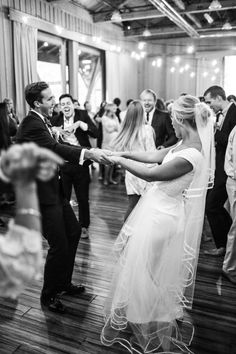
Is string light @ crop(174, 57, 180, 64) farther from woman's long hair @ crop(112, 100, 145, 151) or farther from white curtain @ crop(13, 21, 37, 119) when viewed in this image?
woman's long hair @ crop(112, 100, 145, 151)

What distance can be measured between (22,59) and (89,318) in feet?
16.6

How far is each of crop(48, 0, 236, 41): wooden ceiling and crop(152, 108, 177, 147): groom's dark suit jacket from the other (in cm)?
288

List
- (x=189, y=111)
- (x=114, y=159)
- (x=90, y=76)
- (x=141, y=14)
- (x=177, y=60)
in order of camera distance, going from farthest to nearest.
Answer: (x=177, y=60) < (x=90, y=76) < (x=141, y=14) < (x=114, y=159) < (x=189, y=111)

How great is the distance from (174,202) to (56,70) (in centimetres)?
625

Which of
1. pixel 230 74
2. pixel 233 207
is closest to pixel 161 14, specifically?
pixel 230 74

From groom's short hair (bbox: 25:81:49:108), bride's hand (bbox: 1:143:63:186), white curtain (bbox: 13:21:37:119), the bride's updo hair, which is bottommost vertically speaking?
bride's hand (bbox: 1:143:63:186)

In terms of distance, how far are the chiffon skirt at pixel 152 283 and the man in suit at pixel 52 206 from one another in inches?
18.3

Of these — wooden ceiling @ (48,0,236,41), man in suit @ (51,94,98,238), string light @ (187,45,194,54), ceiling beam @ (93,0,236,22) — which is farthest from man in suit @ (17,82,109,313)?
string light @ (187,45,194,54)

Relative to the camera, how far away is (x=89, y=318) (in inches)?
95.7

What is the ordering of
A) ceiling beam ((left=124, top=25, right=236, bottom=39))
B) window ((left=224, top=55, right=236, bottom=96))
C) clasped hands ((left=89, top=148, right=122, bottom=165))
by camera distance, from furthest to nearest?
window ((left=224, top=55, right=236, bottom=96)) → ceiling beam ((left=124, top=25, right=236, bottom=39)) → clasped hands ((left=89, top=148, right=122, bottom=165))

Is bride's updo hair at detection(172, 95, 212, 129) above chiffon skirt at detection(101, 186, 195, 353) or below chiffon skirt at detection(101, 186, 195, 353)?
above

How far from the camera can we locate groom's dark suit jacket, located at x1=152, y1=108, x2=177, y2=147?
443cm

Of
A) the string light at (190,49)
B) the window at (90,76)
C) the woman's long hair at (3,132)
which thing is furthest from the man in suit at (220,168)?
the string light at (190,49)

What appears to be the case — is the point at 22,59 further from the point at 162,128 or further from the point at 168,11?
the point at 162,128
